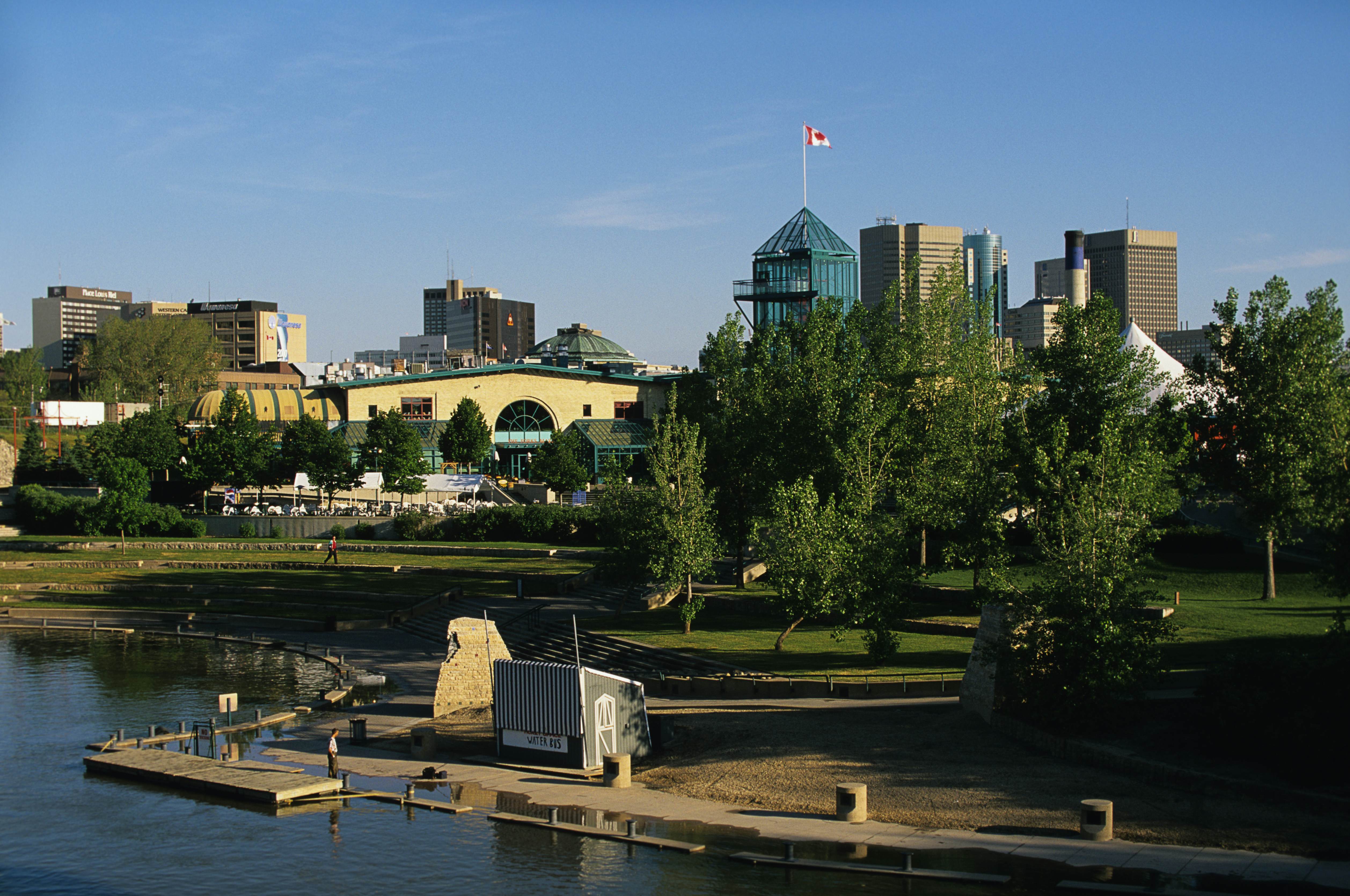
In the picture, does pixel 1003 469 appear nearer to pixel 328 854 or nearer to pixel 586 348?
pixel 328 854

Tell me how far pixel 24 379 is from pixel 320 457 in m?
103

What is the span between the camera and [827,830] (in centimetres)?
2412

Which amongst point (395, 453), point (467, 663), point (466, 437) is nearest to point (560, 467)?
point (466, 437)

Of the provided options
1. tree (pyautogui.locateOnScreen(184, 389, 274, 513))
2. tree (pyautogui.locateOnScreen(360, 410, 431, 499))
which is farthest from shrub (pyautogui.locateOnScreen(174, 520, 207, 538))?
tree (pyautogui.locateOnScreen(360, 410, 431, 499))

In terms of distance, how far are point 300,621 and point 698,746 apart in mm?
29746

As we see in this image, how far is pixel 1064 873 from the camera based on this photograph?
20891 millimetres

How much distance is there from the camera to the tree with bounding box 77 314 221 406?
162 m

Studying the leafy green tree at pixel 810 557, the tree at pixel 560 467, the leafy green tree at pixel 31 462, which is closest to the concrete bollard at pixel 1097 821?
the leafy green tree at pixel 810 557

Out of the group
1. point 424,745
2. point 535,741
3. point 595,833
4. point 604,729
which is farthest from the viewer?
point 424,745

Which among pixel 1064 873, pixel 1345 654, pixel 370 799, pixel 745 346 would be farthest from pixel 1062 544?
pixel 745 346

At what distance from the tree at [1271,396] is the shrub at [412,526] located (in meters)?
49.7

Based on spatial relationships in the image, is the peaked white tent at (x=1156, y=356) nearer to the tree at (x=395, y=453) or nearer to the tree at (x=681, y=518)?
the tree at (x=681, y=518)

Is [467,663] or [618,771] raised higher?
[467,663]

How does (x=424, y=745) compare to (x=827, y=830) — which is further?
(x=424, y=745)
